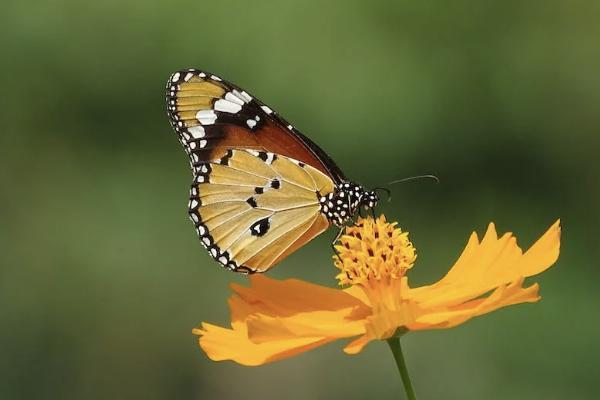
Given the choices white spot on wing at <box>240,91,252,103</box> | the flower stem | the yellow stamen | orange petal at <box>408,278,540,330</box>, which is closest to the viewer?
the flower stem

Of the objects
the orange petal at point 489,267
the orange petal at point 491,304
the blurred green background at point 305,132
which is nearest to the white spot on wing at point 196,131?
the orange petal at point 489,267

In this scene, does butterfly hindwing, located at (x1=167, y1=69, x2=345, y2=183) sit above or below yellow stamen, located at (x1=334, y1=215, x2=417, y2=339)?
above

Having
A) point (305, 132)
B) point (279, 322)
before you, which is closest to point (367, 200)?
point (279, 322)

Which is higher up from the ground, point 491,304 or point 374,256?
point 374,256

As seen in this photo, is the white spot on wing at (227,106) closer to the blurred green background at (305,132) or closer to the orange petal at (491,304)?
the orange petal at (491,304)

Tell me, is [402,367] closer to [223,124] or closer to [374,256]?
[374,256]

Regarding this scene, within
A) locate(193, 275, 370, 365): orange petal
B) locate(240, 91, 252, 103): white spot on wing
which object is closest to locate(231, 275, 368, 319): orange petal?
locate(193, 275, 370, 365): orange petal

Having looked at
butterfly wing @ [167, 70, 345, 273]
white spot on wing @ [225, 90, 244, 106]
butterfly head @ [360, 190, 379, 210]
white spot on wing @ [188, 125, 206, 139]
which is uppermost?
white spot on wing @ [225, 90, 244, 106]

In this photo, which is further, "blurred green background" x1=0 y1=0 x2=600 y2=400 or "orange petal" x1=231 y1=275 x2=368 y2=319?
"blurred green background" x1=0 y1=0 x2=600 y2=400

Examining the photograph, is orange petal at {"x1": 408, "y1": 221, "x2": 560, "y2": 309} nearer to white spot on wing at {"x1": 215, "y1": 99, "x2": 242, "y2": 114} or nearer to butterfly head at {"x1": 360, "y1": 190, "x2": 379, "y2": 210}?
butterfly head at {"x1": 360, "y1": 190, "x2": 379, "y2": 210}
